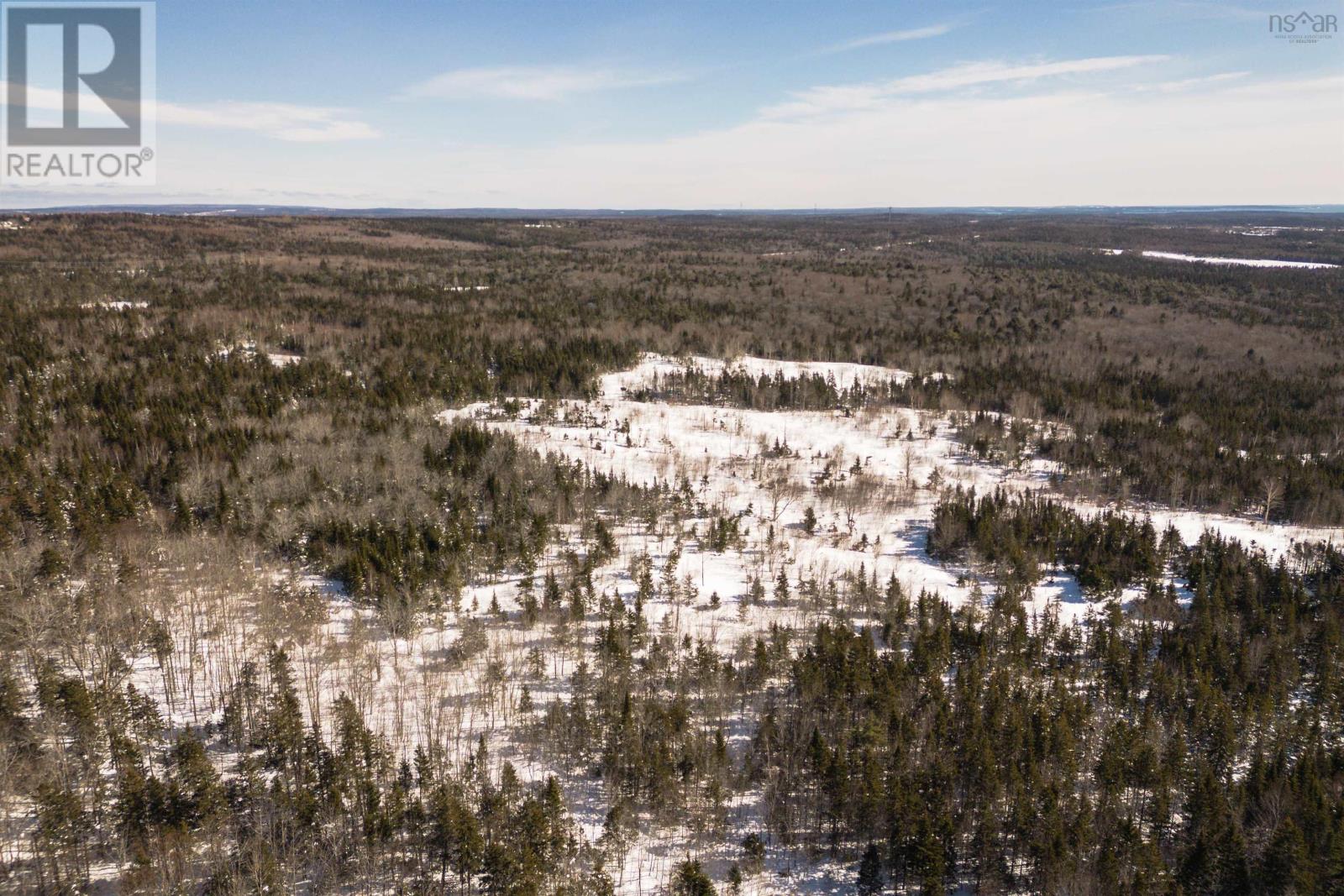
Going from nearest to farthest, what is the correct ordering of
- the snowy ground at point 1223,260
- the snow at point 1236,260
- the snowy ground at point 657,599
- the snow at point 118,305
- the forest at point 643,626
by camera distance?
the forest at point 643,626
the snowy ground at point 657,599
the snow at point 118,305
the snow at point 1236,260
the snowy ground at point 1223,260

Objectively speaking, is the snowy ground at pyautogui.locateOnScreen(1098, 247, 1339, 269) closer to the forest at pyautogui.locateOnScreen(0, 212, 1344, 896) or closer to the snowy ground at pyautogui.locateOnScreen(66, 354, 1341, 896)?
the forest at pyautogui.locateOnScreen(0, 212, 1344, 896)

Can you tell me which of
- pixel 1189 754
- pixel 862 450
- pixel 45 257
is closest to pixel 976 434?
pixel 862 450

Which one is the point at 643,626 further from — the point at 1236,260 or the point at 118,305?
the point at 1236,260

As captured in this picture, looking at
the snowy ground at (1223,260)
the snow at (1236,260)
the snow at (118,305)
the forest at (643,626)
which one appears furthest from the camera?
the snowy ground at (1223,260)

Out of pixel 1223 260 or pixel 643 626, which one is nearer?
pixel 643 626

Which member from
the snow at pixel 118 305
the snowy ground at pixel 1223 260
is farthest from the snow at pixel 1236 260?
the snow at pixel 118 305

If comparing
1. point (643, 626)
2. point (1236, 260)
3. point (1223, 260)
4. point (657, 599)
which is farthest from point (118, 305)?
point (1236, 260)

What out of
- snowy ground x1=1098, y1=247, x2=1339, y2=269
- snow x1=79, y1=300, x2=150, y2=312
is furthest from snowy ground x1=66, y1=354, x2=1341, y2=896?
snowy ground x1=1098, y1=247, x2=1339, y2=269

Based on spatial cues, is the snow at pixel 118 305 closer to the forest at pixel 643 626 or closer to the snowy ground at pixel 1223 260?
the forest at pixel 643 626
